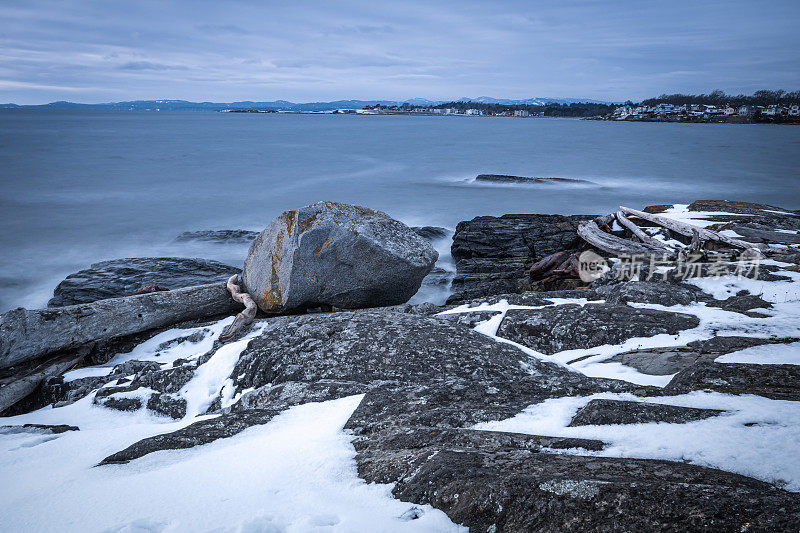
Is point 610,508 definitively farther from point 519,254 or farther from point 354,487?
point 519,254

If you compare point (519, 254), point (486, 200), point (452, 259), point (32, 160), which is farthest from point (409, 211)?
point (32, 160)

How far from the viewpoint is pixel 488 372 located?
4.64m

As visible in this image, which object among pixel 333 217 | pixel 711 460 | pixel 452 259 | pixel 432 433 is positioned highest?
pixel 333 217

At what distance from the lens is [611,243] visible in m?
9.97

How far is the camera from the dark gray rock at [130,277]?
32.0ft

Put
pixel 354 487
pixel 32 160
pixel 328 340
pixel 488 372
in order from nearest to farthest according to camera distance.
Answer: pixel 354 487
pixel 488 372
pixel 328 340
pixel 32 160

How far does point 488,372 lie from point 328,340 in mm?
1840

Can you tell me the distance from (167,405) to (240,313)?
7.14 ft

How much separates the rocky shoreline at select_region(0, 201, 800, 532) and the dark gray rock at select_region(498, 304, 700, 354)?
0.9 inches

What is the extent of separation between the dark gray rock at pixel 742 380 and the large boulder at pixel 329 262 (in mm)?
4810

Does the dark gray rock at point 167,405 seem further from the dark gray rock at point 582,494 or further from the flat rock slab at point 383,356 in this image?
the dark gray rock at point 582,494

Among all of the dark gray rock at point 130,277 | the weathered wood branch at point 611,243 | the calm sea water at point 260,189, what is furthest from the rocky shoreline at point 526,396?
the calm sea water at point 260,189

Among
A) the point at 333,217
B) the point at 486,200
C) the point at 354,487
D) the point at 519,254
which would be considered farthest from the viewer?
the point at 486,200

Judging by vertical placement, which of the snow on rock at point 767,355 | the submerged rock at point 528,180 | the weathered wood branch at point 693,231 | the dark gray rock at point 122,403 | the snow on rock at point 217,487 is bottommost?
the dark gray rock at point 122,403
